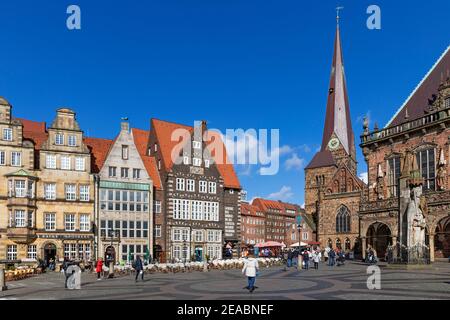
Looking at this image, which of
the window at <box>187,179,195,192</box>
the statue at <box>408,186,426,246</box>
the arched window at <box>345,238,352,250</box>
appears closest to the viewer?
the statue at <box>408,186,426,246</box>

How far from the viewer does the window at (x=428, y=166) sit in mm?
47406

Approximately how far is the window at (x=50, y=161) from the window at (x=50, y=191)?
154 cm

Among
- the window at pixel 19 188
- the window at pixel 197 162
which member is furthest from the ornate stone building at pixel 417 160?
the window at pixel 19 188

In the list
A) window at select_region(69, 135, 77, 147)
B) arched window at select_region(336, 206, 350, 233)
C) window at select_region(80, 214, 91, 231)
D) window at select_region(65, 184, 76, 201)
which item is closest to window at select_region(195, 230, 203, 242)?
window at select_region(80, 214, 91, 231)

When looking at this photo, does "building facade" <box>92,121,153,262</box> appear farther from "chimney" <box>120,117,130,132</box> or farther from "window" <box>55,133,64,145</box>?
"window" <box>55,133,64,145</box>

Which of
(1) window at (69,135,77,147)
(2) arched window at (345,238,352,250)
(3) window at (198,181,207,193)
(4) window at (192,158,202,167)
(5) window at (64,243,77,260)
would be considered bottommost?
(2) arched window at (345,238,352,250)

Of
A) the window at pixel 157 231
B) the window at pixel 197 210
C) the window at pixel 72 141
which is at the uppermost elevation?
the window at pixel 72 141

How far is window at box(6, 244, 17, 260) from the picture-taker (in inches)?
1735

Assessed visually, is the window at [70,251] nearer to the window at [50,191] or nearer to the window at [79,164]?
the window at [50,191]

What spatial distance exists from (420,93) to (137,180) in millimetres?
28335

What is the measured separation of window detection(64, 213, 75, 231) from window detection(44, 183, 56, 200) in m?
2.01

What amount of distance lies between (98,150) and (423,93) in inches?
1258

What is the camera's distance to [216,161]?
2527 inches
